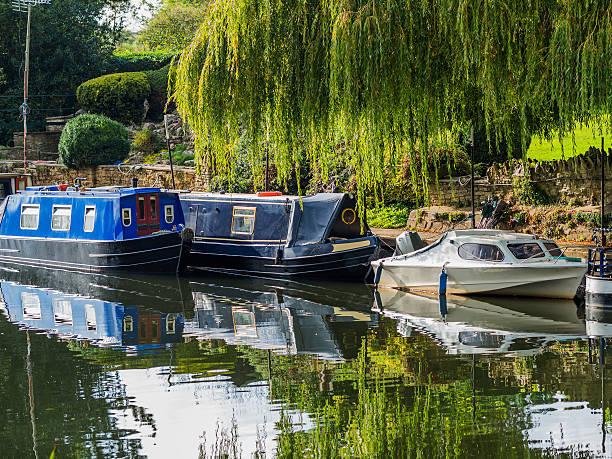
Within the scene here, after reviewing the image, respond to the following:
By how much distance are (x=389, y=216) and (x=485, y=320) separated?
12879 mm

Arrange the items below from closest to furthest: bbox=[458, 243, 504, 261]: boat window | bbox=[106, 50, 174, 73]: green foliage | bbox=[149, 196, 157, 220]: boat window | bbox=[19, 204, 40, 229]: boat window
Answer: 1. bbox=[458, 243, 504, 261]: boat window
2. bbox=[149, 196, 157, 220]: boat window
3. bbox=[19, 204, 40, 229]: boat window
4. bbox=[106, 50, 174, 73]: green foliage

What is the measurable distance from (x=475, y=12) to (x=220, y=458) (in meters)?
6.94

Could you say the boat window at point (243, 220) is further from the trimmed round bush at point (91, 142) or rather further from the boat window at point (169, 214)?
the trimmed round bush at point (91, 142)

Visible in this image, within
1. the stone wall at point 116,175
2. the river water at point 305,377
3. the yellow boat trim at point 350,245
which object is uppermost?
the stone wall at point 116,175

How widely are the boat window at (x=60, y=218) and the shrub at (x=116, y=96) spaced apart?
18487 millimetres

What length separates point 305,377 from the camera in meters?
11.2

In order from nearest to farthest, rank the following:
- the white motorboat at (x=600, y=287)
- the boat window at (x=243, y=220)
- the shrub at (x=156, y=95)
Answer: the white motorboat at (x=600, y=287) < the boat window at (x=243, y=220) < the shrub at (x=156, y=95)

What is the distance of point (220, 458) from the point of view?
26.3 ft

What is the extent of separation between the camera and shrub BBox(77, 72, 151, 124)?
41.7 m

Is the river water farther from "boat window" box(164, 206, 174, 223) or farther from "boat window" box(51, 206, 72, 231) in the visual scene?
"boat window" box(51, 206, 72, 231)

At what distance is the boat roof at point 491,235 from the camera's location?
17156 millimetres

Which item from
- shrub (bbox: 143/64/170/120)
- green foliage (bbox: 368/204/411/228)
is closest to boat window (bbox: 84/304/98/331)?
green foliage (bbox: 368/204/411/228)

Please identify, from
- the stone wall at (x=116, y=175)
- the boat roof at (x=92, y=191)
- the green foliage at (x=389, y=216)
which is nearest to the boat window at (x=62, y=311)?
the boat roof at (x=92, y=191)

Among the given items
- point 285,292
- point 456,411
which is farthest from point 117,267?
point 456,411
